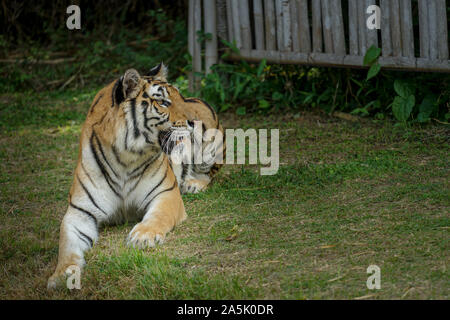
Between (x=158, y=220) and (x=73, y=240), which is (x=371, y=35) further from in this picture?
(x=73, y=240)

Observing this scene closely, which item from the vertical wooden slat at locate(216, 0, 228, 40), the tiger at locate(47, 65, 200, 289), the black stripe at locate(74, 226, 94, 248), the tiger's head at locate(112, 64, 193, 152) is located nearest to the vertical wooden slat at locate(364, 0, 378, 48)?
the vertical wooden slat at locate(216, 0, 228, 40)

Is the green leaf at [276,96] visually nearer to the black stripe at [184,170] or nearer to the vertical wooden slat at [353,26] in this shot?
the vertical wooden slat at [353,26]

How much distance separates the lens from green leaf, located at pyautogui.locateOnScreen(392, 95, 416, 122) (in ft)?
18.5

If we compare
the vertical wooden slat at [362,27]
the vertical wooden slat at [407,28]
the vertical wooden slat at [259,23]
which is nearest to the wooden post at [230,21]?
the vertical wooden slat at [259,23]

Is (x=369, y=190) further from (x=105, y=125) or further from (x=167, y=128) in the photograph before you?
(x=105, y=125)

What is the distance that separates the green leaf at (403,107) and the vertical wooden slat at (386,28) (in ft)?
1.52

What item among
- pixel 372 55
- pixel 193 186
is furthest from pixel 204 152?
pixel 372 55

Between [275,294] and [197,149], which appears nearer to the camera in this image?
[275,294]

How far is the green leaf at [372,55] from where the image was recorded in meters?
5.63

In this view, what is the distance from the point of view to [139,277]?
3104 millimetres

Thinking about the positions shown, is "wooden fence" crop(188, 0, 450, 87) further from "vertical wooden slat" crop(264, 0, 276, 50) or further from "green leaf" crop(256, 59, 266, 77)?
"green leaf" crop(256, 59, 266, 77)
